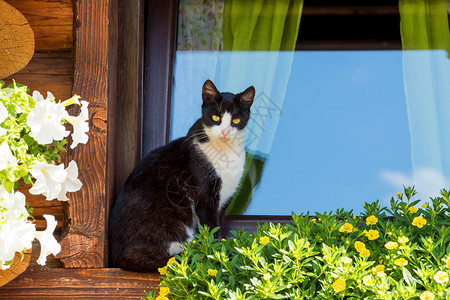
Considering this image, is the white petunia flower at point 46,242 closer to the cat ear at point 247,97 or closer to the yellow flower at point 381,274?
the yellow flower at point 381,274

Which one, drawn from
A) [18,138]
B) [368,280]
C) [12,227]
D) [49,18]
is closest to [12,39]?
[49,18]

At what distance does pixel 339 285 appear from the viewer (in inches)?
47.9

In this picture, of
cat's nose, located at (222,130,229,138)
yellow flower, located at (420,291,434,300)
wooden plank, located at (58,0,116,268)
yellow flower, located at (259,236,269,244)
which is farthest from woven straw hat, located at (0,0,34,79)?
yellow flower, located at (420,291,434,300)

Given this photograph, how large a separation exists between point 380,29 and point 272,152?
81 centimetres

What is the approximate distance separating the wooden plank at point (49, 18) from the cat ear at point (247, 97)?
730mm

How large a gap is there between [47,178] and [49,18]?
97cm

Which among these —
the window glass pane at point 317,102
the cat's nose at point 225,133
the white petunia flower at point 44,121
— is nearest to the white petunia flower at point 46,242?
the white petunia flower at point 44,121

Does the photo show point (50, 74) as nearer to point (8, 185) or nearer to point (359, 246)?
point (8, 185)

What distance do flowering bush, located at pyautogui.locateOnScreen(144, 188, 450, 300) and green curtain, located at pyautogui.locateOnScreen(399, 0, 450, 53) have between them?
3.56 feet

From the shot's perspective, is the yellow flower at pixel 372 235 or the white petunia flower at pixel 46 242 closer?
the white petunia flower at pixel 46 242

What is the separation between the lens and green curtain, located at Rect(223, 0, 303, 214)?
225 cm

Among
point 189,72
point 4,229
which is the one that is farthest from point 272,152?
point 4,229

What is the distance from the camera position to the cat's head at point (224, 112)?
2018 millimetres

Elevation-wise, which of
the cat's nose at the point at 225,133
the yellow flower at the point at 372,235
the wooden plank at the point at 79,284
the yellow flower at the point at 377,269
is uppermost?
the cat's nose at the point at 225,133
